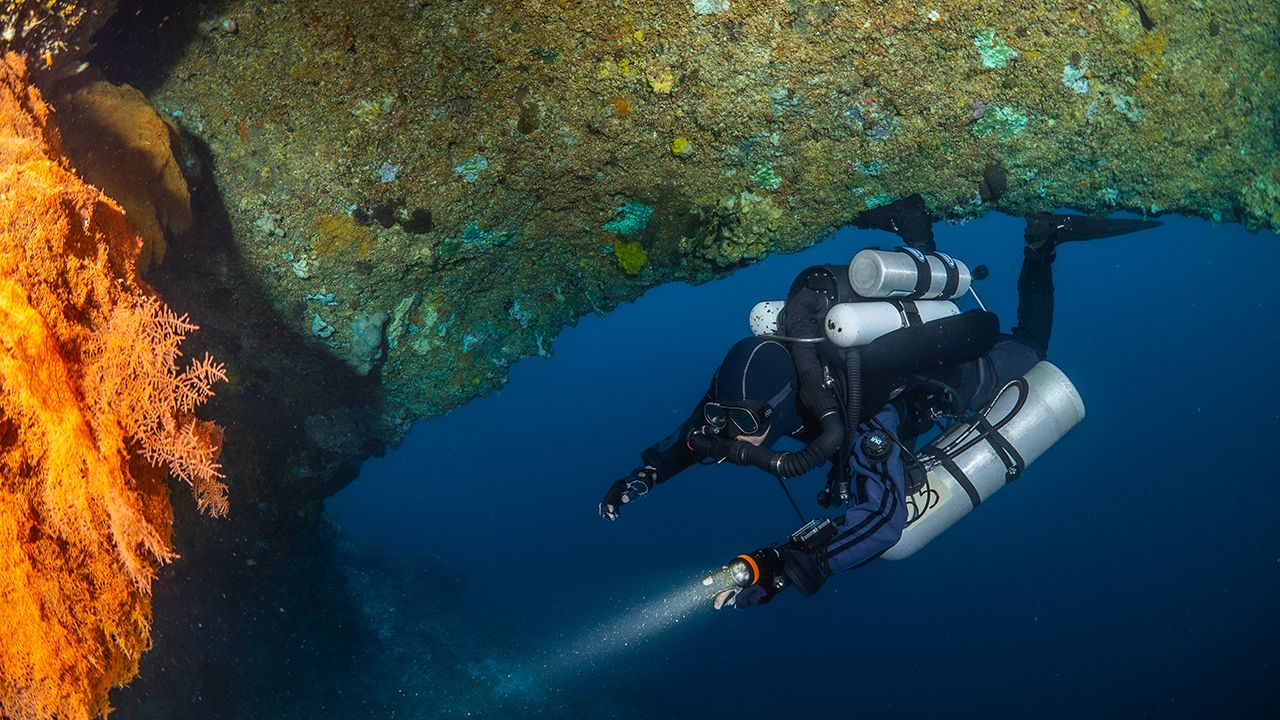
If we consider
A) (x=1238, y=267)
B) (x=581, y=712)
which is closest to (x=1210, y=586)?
(x=1238, y=267)

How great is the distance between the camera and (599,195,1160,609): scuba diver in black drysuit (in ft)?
15.1

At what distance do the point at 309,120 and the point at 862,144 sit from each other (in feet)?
14.1

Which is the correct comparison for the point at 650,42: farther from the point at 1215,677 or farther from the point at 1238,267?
the point at 1238,267

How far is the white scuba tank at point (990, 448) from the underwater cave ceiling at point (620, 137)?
1787 millimetres

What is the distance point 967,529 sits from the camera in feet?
251

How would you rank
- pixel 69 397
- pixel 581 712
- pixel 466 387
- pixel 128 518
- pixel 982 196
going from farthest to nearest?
pixel 581 712 < pixel 466 387 < pixel 982 196 < pixel 128 518 < pixel 69 397

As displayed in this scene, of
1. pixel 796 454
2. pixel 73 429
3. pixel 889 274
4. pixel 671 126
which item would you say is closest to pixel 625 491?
pixel 796 454

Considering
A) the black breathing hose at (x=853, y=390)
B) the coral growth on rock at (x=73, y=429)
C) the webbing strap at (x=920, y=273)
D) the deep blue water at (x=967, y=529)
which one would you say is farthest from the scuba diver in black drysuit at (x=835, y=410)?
→ the deep blue water at (x=967, y=529)

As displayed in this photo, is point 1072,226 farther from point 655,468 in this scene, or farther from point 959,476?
point 655,468

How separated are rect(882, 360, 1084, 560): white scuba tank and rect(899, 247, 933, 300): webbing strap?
1483mm

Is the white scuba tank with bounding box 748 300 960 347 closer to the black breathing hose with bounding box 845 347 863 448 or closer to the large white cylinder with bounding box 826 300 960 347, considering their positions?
the large white cylinder with bounding box 826 300 960 347

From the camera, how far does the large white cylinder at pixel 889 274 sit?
5.11m

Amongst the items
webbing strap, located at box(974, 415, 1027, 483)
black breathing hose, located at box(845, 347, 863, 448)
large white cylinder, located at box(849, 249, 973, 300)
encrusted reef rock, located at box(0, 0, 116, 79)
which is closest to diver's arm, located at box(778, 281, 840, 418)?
black breathing hose, located at box(845, 347, 863, 448)

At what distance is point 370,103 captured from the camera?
14.2ft
